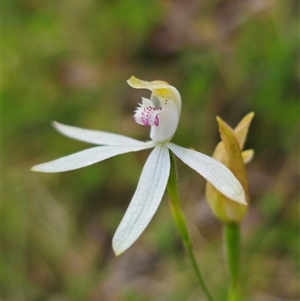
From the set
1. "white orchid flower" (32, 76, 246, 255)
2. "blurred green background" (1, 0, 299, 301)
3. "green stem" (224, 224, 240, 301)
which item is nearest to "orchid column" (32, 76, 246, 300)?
"white orchid flower" (32, 76, 246, 255)

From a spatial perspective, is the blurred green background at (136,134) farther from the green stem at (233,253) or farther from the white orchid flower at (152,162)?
the white orchid flower at (152,162)

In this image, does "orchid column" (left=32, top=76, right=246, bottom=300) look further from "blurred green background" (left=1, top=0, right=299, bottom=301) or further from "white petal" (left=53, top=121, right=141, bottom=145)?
"blurred green background" (left=1, top=0, right=299, bottom=301)

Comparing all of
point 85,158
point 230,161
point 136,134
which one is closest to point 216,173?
point 230,161

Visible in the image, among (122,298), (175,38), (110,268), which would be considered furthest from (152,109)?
(175,38)

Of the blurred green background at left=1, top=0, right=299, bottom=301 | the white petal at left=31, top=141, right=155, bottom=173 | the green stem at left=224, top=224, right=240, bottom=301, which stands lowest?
the green stem at left=224, top=224, right=240, bottom=301

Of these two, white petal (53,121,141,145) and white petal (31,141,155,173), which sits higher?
white petal (53,121,141,145)

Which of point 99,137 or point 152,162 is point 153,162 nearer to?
point 152,162
